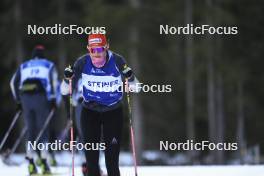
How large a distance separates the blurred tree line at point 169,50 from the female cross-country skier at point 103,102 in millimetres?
16215

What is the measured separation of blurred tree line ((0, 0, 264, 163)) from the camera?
29.0m

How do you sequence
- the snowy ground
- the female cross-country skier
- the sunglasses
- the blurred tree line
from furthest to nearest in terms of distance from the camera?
the blurred tree line, the snowy ground, the female cross-country skier, the sunglasses

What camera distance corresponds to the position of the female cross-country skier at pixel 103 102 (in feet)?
29.6

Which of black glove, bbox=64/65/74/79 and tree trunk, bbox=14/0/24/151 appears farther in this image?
tree trunk, bbox=14/0/24/151

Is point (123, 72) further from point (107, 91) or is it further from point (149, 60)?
point (149, 60)

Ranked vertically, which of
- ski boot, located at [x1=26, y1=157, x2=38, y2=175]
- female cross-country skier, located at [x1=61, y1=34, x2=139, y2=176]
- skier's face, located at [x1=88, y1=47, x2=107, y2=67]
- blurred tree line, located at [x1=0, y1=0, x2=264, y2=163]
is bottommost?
ski boot, located at [x1=26, y1=157, x2=38, y2=175]

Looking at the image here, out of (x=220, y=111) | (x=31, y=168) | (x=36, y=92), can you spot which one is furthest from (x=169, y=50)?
(x=31, y=168)

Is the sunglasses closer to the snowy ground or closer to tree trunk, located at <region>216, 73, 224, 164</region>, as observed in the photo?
the snowy ground

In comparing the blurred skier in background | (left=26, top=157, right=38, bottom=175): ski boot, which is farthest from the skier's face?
the blurred skier in background

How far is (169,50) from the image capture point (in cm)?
3966

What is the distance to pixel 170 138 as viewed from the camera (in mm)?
42219

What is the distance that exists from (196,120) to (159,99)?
151 inches

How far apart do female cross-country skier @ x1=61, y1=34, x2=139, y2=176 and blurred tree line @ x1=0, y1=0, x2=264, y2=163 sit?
16215 millimetres
